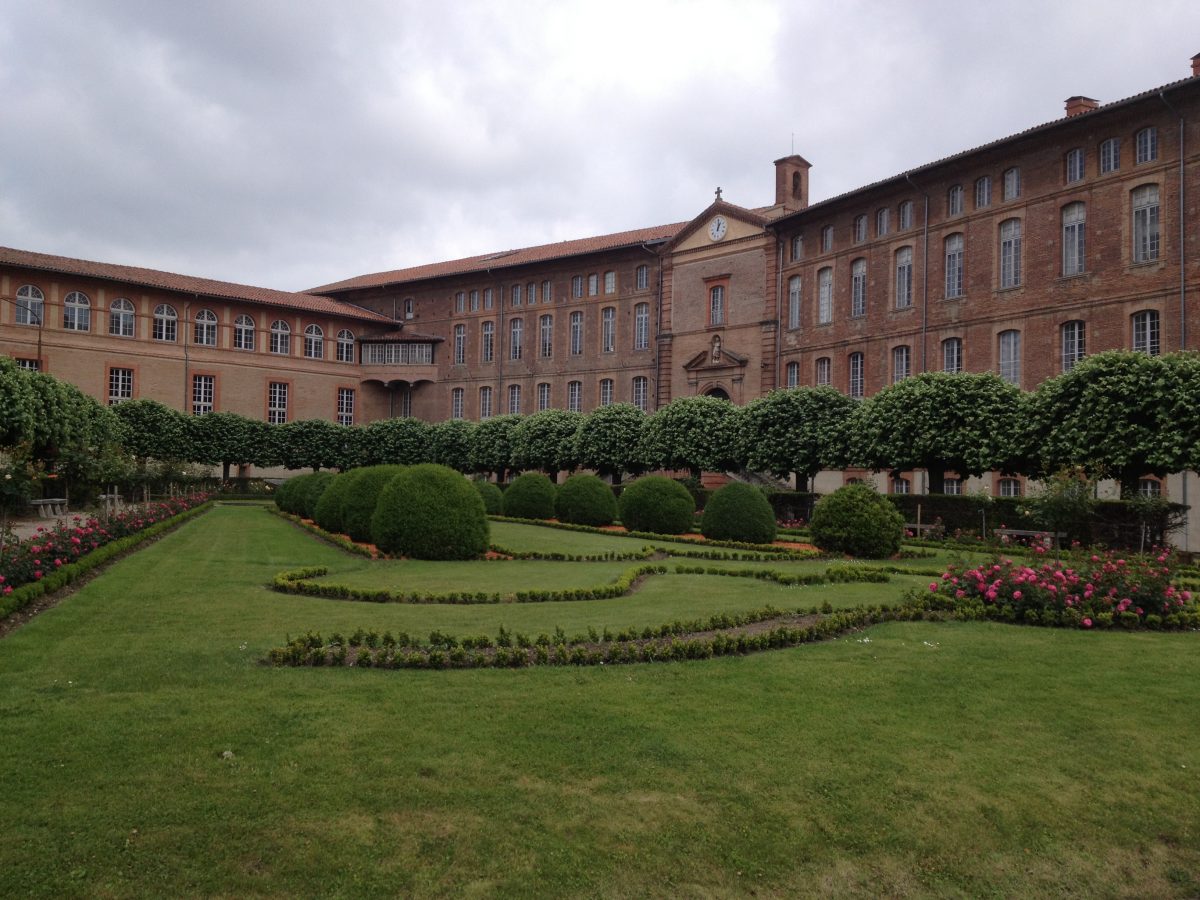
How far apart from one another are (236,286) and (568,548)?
39531 mm

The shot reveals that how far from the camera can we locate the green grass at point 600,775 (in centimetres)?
368

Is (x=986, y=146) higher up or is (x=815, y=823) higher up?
(x=986, y=146)

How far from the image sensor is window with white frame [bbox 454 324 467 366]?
51.8m

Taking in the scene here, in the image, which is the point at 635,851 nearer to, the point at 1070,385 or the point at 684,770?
the point at 684,770

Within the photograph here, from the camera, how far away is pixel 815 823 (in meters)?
4.09

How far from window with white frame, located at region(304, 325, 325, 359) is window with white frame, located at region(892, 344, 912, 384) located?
32.8 m

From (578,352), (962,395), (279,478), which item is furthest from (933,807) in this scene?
(279,478)

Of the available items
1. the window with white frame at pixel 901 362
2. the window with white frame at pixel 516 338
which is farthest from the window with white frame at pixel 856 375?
the window with white frame at pixel 516 338

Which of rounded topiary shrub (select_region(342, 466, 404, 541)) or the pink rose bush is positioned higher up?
rounded topiary shrub (select_region(342, 466, 404, 541))

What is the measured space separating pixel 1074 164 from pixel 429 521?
986 inches

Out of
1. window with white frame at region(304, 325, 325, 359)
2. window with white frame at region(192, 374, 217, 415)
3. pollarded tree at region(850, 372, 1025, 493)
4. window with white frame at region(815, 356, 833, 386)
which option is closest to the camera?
pollarded tree at region(850, 372, 1025, 493)

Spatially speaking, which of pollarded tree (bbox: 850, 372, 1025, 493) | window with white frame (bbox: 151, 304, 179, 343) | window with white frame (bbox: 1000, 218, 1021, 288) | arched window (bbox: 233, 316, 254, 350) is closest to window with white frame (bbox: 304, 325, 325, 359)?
arched window (bbox: 233, 316, 254, 350)

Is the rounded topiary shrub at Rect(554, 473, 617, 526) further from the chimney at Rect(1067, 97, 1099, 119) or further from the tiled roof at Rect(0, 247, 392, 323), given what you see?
the tiled roof at Rect(0, 247, 392, 323)

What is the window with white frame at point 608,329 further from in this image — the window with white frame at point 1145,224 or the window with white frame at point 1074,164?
the window with white frame at point 1145,224
